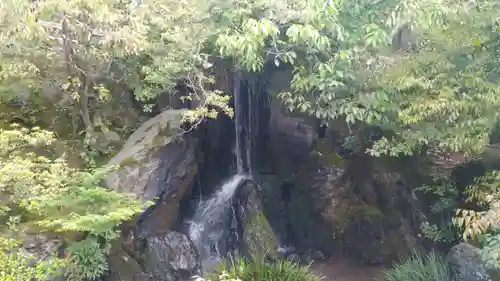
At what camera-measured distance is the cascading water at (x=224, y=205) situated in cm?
947

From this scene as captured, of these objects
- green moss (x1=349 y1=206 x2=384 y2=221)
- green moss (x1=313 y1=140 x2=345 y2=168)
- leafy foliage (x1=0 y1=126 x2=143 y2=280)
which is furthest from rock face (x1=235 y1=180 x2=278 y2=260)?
leafy foliage (x1=0 y1=126 x2=143 y2=280)

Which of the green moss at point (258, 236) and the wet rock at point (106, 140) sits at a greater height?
the wet rock at point (106, 140)

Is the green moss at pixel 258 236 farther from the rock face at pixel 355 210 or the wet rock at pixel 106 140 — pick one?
the wet rock at pixel 106 140

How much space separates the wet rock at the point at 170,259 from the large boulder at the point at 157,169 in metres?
0.24

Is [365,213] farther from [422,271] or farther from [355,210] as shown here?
[422,271]

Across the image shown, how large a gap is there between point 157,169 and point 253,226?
2.63m

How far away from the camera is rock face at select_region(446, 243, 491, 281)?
23.8ft

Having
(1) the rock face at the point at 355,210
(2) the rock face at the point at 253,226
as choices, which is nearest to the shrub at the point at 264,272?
(2) the rock face at the point at 253,226

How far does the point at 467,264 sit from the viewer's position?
24.5ft

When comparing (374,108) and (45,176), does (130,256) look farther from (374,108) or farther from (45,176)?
(374,108)

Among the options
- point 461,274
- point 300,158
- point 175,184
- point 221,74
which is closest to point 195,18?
point 221,74

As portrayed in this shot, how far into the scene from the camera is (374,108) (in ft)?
24.6

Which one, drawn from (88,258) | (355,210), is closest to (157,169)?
(88,258)

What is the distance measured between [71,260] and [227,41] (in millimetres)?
3880
